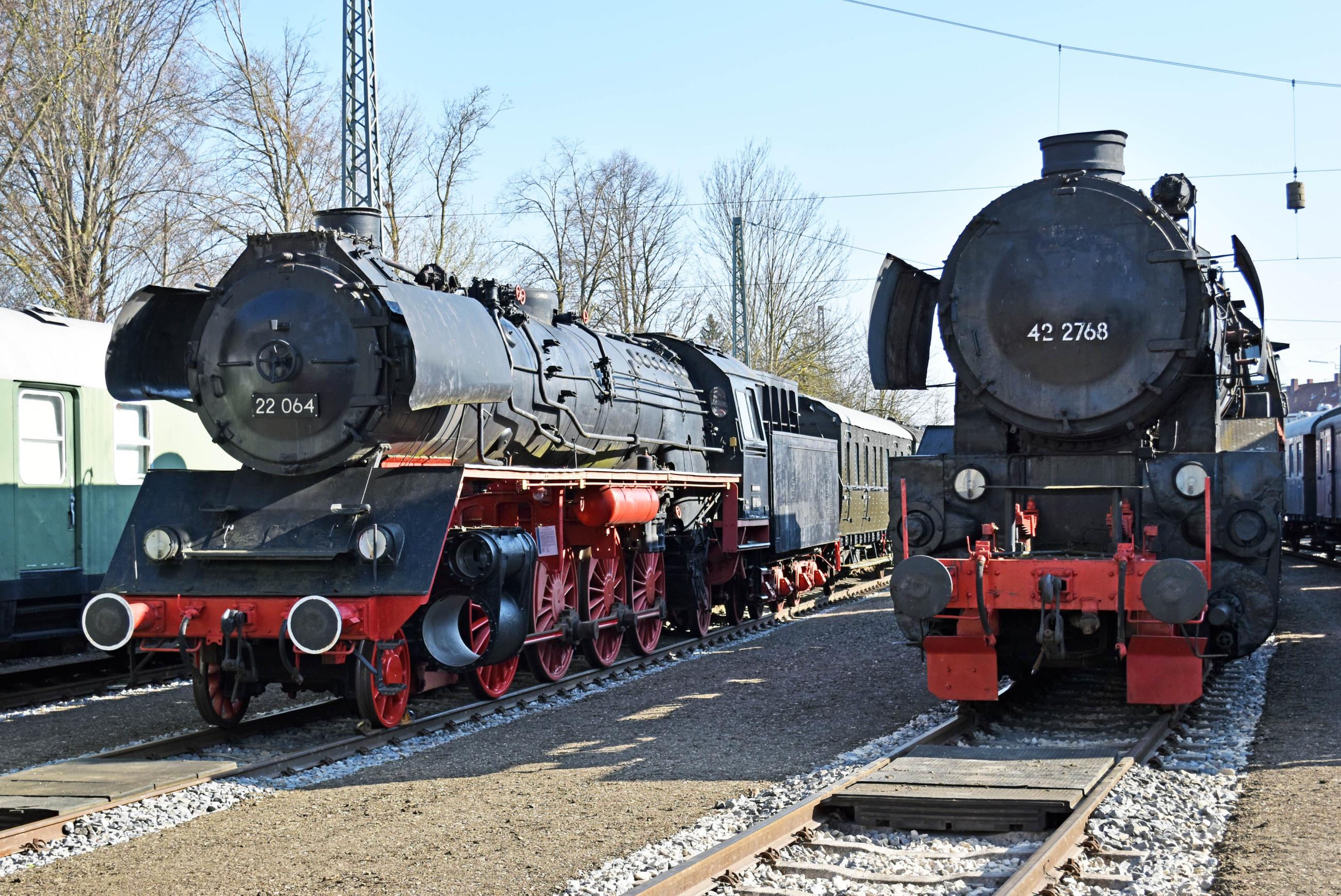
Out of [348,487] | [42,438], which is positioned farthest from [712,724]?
[42,438]

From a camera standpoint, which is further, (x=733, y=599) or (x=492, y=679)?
(x=733, y=599)

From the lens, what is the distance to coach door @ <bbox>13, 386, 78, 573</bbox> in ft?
35.9

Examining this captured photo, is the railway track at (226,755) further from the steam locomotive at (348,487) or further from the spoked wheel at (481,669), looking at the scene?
the steam locomotive at (348,487)

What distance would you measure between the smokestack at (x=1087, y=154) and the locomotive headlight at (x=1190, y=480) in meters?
2.12

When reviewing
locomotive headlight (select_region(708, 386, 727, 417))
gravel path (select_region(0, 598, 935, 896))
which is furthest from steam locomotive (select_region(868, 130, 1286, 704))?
locomotive headlight (select_region(708, 386, 727, 417))

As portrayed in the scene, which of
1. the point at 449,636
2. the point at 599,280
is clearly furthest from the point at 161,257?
the point at 449,636

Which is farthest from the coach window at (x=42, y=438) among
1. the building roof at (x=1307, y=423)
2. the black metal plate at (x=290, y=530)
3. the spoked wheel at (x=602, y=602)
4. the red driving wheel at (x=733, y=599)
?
the building roof at (x=1307, y=423)

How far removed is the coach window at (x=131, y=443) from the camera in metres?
12.1

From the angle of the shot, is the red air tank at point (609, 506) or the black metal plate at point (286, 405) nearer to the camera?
the black metal plate at point (286, 405)

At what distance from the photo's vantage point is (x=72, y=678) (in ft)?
38.6

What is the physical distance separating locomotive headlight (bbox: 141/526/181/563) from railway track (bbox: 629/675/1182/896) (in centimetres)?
441

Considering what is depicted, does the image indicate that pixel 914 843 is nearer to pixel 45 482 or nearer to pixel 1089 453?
pixel 1089 453

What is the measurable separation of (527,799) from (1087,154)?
5.73 meters

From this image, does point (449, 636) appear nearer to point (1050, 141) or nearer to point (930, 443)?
point (1050, 141)
